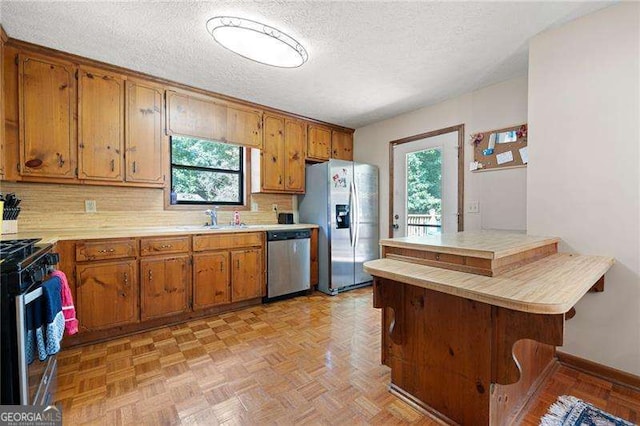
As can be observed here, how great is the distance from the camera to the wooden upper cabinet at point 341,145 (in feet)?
14.3

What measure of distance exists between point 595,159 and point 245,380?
9.05 feet

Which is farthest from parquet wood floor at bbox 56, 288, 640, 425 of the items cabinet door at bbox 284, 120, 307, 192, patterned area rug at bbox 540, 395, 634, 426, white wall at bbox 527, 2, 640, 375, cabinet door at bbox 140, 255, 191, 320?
cabinet door at bbox 284, 120, 307, 192

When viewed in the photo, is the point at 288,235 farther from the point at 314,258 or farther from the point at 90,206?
the point at 90,206

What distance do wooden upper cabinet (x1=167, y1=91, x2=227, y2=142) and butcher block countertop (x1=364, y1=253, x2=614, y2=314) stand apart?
250cm

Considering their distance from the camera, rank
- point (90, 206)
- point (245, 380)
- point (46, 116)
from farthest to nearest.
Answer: point (90, 206) → point (46, 116) → point (245, 380)

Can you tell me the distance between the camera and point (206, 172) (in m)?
3.45

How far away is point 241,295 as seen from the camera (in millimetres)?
3080

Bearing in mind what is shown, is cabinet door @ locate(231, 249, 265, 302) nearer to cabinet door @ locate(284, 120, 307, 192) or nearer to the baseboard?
cabinet door @ locate(284, 120, 307, 192)

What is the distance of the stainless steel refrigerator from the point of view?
12.1 ft

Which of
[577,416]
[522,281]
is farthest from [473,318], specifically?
[577,416]

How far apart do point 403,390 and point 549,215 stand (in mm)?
1663

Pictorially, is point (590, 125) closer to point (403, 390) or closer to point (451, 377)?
point (451, 377)

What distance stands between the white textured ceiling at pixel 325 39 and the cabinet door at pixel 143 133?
23cm

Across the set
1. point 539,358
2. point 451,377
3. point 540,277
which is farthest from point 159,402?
point 539,358
